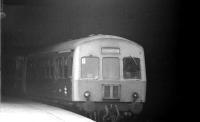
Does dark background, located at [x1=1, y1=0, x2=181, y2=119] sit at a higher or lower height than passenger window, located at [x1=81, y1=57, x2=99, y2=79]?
higher

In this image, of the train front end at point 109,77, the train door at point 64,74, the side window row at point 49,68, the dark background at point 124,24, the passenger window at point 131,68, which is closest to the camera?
the train front end at point 109,77

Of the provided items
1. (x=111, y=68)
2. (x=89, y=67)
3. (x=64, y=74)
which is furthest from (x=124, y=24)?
(x=89, y=67)

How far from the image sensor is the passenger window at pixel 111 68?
1623 cm

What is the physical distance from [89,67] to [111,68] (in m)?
0.69

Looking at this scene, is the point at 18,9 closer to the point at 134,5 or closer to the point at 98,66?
the point at 134,5

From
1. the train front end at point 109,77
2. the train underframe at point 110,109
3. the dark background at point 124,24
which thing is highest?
the dark background at point 124,24

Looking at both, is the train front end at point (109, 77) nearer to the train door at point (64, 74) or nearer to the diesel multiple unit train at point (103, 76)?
the diesel multiple unit train at point (103, 76)

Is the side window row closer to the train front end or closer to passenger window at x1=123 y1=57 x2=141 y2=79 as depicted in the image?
the train front end

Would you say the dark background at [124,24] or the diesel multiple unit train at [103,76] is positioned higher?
the dark background at [124,24]

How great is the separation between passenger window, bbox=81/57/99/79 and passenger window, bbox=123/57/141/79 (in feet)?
3.03

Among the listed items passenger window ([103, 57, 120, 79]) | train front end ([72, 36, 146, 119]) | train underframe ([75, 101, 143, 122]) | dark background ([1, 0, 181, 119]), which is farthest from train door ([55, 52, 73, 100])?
dark background ([1, 0, 181, 119])

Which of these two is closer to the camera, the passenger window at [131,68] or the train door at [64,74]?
the train door at [64,74]

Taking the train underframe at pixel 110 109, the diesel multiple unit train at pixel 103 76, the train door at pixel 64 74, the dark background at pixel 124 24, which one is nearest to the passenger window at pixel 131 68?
the diesel multiple unit train at pixel 103 76

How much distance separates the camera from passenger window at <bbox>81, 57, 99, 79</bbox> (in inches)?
635
